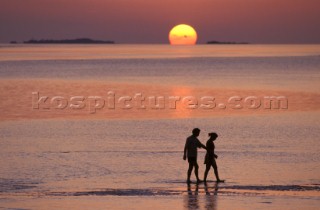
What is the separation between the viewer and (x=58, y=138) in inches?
1314

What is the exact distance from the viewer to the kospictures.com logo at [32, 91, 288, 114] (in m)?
50.7

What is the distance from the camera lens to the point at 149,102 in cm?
5456

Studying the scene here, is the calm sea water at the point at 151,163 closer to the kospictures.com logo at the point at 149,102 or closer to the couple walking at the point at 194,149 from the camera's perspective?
the couple walking at the point at 194,149

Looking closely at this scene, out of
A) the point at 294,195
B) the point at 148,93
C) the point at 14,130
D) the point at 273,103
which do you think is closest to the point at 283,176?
the point at 294,195

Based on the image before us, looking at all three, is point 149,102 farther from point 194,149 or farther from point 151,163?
point 194,149

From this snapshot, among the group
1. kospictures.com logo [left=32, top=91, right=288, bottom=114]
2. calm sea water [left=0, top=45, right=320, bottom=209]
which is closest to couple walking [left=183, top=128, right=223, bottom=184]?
calm sea water [left=0, top=45, right=320, bottom=209]

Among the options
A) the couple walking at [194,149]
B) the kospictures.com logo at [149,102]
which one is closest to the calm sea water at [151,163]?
the couple walking at [194,149]

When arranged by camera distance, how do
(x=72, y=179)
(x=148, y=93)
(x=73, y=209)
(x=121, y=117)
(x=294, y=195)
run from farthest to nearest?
(x=148, y=93)
(x=121, y=117)
(x=72, y=179)
(x=294, y=195)
(x=73, y=209)

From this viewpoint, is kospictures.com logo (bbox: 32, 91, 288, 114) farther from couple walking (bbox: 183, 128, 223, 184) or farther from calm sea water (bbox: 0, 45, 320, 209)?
couple walking (bbox: 183, 128, 223, 184)

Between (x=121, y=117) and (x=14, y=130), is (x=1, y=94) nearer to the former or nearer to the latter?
(x=121, y=117)

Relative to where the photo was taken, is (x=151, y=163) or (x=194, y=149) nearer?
(x=194, y=149)

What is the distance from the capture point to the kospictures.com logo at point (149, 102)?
50653 mm

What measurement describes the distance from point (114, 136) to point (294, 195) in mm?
15863

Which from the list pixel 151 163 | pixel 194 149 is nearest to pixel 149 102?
pixel 151 163
